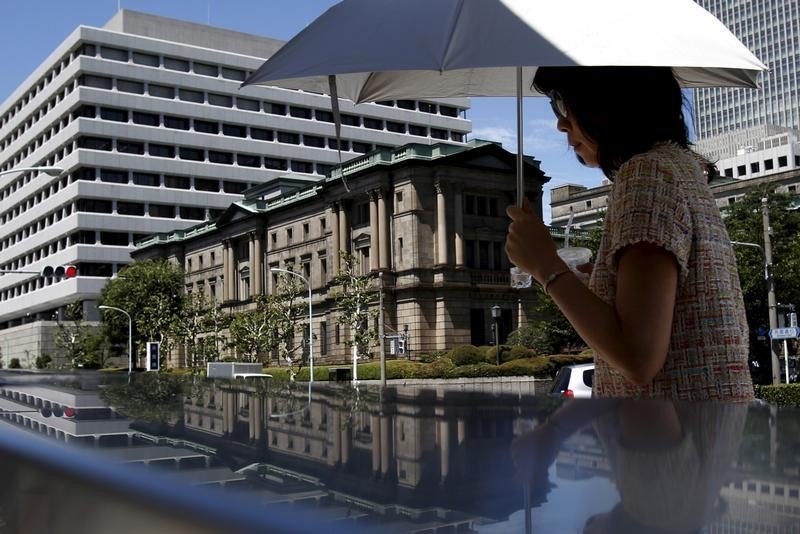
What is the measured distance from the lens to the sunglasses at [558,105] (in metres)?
2.65

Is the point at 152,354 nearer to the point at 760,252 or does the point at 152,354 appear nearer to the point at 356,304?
the point at 356,304

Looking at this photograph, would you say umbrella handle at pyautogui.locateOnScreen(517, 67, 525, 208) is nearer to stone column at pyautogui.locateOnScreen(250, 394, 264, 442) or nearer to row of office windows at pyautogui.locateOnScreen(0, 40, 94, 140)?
stone column at pyautogui.locateOnScreen(250, 394, 264, 442)

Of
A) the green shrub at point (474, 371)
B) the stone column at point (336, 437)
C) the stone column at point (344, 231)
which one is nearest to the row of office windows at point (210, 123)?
the stone column at point (344, 231)

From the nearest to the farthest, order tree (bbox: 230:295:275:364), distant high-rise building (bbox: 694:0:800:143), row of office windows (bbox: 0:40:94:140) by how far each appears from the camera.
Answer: tree (bbox: 230:295:275:364)
row of office windows (bbox: 0:40:94:140)
distant high-rise building (bbox: 694:0:800:143)

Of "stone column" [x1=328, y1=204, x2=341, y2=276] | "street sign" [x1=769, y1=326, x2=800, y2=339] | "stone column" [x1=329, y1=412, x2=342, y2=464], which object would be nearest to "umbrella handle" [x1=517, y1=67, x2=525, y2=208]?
"stone column" [x1=329, y1=412, x2=342, y2=464]

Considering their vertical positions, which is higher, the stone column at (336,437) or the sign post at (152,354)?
the stone column at (336,437)

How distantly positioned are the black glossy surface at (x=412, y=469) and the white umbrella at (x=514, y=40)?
1.45 metres

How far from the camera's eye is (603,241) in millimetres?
2453

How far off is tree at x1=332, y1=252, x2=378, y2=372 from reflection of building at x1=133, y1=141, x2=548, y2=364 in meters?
1.52

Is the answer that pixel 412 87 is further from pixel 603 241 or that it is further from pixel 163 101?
pixel 163 101

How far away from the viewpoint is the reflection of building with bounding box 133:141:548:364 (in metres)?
61.4

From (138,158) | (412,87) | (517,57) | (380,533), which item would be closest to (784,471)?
(380,533)

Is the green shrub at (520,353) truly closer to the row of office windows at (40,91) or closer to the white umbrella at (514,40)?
the white umbrella at (514,40)

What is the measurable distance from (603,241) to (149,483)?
175cm
